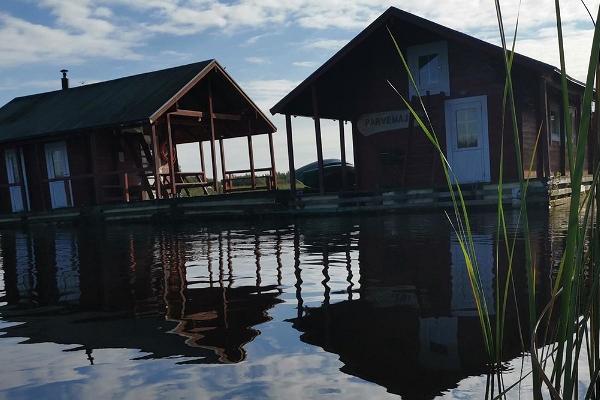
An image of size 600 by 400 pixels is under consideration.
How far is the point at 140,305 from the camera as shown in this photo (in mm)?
4383

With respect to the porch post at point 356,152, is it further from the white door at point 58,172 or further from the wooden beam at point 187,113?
the white door at point 58,172

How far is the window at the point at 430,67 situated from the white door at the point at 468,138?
22.6 inches

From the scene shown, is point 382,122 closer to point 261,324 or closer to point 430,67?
point 430,67

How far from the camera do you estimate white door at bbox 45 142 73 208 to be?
20.3 meters

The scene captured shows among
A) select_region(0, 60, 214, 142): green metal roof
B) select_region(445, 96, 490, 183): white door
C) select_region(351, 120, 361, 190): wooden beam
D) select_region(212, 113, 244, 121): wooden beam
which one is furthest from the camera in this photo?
select_region(212, 113, 244, 121): wooden beam

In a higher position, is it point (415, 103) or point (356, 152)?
point (415, 103)

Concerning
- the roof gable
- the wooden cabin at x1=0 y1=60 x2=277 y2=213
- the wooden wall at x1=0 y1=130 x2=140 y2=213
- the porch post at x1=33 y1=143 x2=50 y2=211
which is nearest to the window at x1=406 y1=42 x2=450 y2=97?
the roof gable

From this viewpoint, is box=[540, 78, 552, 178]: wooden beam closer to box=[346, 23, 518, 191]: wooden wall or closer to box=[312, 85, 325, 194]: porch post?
box=[346, 23, 518, 191]: wooden wall

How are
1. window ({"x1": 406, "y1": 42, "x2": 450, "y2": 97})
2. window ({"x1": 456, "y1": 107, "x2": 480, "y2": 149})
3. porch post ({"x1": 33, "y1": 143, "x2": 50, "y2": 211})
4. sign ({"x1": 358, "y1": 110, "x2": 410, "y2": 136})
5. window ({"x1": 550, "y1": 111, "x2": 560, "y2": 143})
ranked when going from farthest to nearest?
1. porch post ({"x1": 33, "y1": 143, "x2": 50, "y2": 211})
2. window ({"x1": 550, "y1": 111, "x2": 560, "y2": 143})
3. sign ({"x1": 358, "y1": 110, "x2": 410, "y2": 136})
4. window ({"x1": 406, "y1": 42, "x2": 450, "y2": 97})
5. window ({"x1": 456, "y1": 107, "x2": 480, "y2": 149})

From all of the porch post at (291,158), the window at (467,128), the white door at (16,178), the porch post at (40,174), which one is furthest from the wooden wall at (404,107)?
the white door at (16,178)

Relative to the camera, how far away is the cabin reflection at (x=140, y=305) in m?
3.29

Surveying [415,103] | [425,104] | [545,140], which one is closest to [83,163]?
[415,103]

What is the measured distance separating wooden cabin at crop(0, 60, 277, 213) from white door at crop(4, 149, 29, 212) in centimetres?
4

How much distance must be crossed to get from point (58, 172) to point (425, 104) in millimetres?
13681
